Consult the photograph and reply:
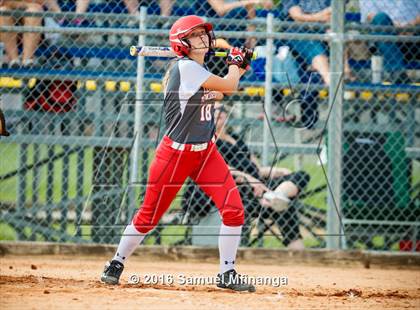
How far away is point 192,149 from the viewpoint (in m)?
6.03

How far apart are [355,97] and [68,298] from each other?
14.5 feet

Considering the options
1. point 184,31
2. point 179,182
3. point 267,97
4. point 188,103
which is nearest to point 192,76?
point 188,103

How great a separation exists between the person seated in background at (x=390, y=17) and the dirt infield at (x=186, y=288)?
7.43ft

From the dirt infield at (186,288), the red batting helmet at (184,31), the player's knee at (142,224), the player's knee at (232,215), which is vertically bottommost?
the dirt infield at (186,288)

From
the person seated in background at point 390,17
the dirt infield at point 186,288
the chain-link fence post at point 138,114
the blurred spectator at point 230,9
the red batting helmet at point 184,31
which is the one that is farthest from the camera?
the person seated in background at point 390,17

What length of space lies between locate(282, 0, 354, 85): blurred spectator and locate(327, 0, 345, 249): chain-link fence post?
279 mm

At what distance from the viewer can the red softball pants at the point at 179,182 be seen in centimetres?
603

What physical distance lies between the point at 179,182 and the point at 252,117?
316 centimetres

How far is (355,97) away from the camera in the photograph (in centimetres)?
882

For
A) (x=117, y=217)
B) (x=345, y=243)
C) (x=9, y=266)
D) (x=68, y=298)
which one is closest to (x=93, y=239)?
(x=117, y=217)

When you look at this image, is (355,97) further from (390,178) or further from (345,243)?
(345,243)

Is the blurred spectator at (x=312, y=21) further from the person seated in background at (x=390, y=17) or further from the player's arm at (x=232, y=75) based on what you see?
the player's arm at (x=232, y=75)

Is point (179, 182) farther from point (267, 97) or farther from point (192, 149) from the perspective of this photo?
point (267, 97)

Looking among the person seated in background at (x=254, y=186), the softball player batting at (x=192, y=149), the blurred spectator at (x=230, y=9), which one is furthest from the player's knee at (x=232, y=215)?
the blurred spectator at (x=230, y=9)
